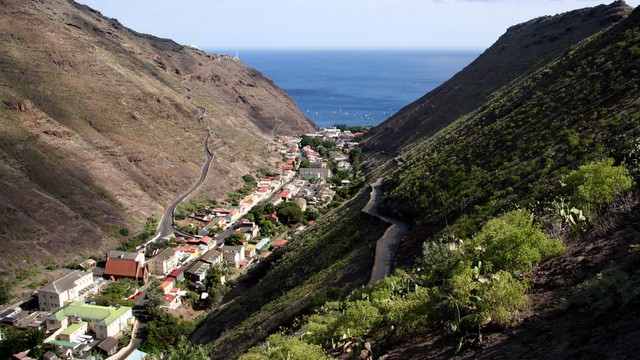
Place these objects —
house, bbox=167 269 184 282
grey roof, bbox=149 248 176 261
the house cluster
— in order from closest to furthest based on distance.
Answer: the house cluster → house, bbox=167 269 184 282 → grey roof, bbox=149 248 176 261

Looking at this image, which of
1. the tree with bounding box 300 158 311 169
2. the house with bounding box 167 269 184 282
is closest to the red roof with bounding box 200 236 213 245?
the house with bounding box 167 269 184 282

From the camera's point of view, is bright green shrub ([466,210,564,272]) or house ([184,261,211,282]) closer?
bright green shrub ([466,210,564,272])

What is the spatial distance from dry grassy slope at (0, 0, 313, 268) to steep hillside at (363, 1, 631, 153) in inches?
930

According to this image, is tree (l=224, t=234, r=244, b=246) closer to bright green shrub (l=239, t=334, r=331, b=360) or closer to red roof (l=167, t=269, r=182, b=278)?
red roof (l=167, t=269, r=182, b=278)

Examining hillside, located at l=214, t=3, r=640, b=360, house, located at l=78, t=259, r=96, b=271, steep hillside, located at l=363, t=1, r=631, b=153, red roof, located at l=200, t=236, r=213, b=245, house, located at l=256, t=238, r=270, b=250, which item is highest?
steep hillside, located at l=363, t=1, r=631, b=153

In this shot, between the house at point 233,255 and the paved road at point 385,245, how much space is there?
18.9 meters

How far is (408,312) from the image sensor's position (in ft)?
30.1

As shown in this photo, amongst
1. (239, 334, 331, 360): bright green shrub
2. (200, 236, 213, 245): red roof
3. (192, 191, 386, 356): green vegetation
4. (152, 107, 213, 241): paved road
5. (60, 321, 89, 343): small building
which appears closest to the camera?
(239, 334, 331, 360): bright green shrub

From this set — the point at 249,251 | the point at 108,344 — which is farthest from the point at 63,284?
the point at 249,251

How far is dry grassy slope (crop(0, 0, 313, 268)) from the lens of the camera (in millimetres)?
42219

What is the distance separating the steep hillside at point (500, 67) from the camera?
161 ft

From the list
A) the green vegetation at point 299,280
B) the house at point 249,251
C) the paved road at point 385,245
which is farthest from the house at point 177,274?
the paved road at point 385,245

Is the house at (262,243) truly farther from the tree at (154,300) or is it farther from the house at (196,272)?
the tree at (154,300)

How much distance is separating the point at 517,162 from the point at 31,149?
1810 inches
